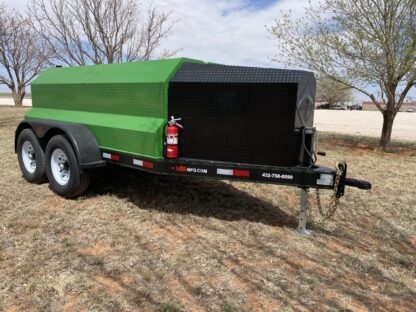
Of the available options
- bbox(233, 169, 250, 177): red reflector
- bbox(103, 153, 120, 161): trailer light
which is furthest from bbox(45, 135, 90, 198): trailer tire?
bbox(233, 169, 250, 177): red reflector

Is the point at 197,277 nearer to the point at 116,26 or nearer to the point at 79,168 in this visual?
the point at 79,168

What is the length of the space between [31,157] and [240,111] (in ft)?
12.3

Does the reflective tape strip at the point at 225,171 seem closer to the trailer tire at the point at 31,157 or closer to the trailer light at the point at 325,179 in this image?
the trailer light at the point at 325,179

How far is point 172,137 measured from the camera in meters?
3.93

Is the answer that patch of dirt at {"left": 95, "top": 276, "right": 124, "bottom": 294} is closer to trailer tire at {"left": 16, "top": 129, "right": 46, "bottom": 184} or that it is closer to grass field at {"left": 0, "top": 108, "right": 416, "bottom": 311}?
grass field at {"left": 0, "top": 108, "right": 416, "bottom": 311}

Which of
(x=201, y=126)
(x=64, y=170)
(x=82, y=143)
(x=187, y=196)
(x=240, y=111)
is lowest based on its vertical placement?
(x=187, y=196)

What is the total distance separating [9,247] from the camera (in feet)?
11.6

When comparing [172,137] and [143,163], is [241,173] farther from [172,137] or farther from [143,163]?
[143,163]

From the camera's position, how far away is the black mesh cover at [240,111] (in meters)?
3.64

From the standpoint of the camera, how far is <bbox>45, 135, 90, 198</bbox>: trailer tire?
180 inches

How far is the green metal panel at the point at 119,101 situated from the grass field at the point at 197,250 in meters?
0.93

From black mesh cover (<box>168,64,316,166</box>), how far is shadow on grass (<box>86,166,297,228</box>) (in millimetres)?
974

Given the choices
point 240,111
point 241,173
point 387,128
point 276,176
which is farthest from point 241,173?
point 387,128

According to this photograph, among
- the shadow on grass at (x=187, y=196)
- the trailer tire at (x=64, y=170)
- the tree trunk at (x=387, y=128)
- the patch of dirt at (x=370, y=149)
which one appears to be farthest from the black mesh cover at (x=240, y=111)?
the tree trunk at (x=387, y=128)
